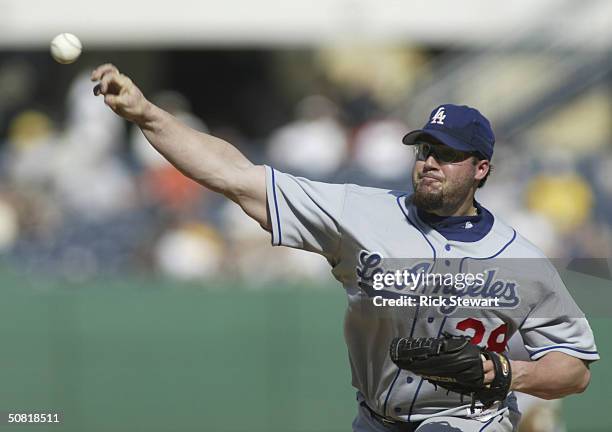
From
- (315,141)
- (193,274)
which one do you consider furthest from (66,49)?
(315,141)

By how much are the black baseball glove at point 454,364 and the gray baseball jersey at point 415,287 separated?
346 millimetres

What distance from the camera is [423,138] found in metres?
5.27

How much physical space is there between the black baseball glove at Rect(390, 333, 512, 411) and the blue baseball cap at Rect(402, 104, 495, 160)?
0.91 metres

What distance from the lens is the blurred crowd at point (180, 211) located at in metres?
9.93

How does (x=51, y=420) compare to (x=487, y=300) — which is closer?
(x=487, y=300)

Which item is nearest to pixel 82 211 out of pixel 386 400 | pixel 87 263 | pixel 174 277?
pixel 87 263

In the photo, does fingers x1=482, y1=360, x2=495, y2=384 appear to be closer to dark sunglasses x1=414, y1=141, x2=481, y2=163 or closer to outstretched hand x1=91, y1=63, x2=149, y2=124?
dark sunglasses x1=414, y1=141, x2=481, y2=163

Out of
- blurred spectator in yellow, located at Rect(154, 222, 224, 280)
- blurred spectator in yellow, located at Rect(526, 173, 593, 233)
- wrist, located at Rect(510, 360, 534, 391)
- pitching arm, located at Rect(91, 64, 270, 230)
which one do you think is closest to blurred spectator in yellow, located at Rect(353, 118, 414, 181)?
blurred spectator in yellow, located at Rect(526, 173, 593, 233)

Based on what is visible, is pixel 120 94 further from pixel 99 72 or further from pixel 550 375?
pixel 550 375

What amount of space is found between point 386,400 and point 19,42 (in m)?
12.7

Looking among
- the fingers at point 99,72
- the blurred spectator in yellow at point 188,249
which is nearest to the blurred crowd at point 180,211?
the blurred spectator in yellow at point 188,249

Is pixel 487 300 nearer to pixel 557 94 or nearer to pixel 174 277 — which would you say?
pixel 174 277

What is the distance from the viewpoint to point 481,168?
5398mm

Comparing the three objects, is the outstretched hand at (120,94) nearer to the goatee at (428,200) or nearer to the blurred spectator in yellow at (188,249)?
the goatee at (428,200)
